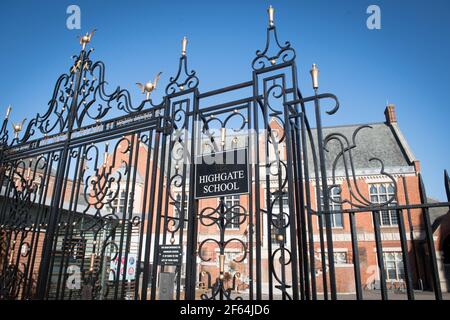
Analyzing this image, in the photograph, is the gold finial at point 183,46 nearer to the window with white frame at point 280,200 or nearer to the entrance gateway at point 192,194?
the entrance gateway at point 192,194

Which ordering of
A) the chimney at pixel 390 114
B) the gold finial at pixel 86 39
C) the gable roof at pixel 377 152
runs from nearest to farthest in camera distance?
the gold finial at pixel 86 39 → the gable roof at pixel 377 152 → the chimney at pixel 390 114

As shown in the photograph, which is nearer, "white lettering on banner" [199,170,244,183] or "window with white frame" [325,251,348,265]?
"white lettering on banner" [199,170,244,183]

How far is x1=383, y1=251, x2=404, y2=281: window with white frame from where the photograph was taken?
1684 cm

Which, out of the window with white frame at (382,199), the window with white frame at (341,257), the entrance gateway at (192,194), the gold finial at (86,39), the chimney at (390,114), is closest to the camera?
the entrance gateway at (192,194)

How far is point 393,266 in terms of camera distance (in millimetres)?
16969

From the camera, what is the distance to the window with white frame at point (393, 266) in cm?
1684

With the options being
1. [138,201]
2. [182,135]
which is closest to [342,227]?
[138,201]

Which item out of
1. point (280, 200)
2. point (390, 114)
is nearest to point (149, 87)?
point (280, 200)

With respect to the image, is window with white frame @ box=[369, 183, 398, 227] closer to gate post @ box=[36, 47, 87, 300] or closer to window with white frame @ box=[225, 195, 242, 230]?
window with white frame @ box=[225, 195, 242, 230]

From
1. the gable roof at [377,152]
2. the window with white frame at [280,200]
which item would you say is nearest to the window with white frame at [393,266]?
the gable roof at [377,152]

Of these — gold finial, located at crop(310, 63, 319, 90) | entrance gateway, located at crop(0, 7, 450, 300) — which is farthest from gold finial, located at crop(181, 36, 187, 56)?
gold finial, located at crop(310, 63, 319, 90)

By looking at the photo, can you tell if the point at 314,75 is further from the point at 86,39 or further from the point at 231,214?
the point at 231,214
